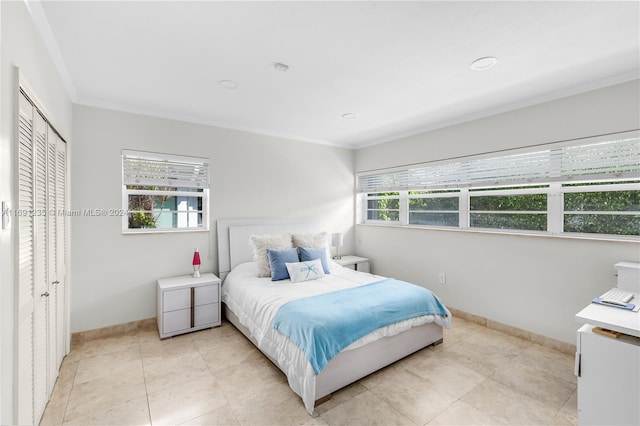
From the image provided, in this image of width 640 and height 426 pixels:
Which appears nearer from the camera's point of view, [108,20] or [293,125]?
[108,20]

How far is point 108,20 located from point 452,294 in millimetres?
4220

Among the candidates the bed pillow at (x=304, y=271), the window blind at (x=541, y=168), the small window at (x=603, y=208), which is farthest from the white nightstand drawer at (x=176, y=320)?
the small window at (x=603, y=208)

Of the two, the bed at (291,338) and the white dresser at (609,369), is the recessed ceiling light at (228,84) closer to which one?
the bed at (291,338)

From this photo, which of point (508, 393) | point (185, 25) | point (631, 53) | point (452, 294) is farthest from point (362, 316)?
point (631, 53)

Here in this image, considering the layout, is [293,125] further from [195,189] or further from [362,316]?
[362,316]

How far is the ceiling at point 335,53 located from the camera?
174 centimetres

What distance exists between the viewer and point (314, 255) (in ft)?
11.8

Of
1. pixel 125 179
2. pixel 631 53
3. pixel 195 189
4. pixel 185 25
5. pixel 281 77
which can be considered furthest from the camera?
pixel 195 189

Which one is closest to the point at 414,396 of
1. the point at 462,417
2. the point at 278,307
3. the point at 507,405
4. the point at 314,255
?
the point at 462,417

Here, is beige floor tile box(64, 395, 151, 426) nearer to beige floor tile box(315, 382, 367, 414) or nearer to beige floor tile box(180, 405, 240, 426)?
beige floor tile box(180, 405, 240, 426)

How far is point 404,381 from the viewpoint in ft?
7.87

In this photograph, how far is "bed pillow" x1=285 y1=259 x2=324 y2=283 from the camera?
3266 mm

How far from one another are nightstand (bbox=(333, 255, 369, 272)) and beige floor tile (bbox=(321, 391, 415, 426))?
2.45 m

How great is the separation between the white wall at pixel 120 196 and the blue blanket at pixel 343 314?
187 centimetres
